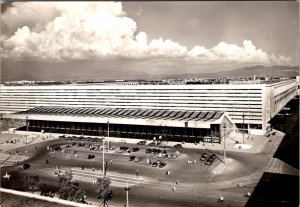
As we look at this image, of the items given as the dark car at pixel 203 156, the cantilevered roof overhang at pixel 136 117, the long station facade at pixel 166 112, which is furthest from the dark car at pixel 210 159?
the cantilevered roof overhang at pixel 136 117

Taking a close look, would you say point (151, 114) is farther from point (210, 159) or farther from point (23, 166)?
point (23, 166)

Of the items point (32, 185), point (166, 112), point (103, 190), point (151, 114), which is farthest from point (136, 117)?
point (103, 190)

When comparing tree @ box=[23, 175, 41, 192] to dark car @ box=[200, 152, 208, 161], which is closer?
tree @ box=[23, 175, 41, 192]

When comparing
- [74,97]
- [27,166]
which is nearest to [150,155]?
[27,166]

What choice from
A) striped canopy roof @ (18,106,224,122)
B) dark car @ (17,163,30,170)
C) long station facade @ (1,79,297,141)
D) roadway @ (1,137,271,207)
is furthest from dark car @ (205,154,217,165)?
dark car @ (17,163,30,170)

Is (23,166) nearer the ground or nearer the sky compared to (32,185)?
nearer the ground

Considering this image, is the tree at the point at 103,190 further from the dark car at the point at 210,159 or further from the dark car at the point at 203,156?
the dark car at the point at 203,156

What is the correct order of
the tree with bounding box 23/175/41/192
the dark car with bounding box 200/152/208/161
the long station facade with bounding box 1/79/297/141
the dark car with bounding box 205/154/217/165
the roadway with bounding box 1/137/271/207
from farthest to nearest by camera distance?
1. the long station facade with bounding box 1/79/297/141
2. the dark car with bounding box 200/152/208/161
3. the dark car with bounding box 205/154/217/165
4. the tree with bounding box 23/175/41/192
5. the roadway with bounding box 1/137/271/207

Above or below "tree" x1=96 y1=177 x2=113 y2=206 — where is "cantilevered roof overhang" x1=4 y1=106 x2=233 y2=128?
above

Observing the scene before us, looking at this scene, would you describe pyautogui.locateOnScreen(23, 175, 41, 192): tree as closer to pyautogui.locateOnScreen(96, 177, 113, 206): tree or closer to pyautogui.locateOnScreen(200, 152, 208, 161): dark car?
pyautogui.locateOnScreen(96, 177, 113, 206): tree
